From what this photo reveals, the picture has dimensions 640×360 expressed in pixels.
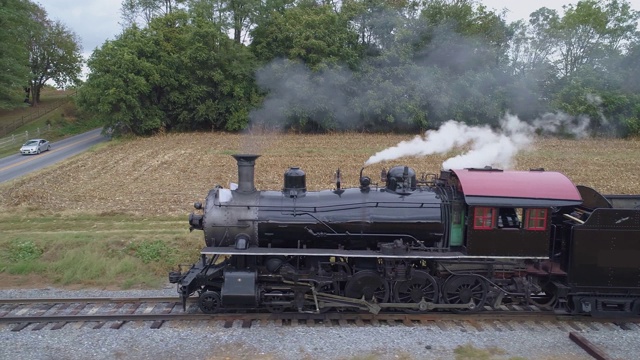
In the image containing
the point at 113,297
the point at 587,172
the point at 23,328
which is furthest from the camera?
the point at 587,172

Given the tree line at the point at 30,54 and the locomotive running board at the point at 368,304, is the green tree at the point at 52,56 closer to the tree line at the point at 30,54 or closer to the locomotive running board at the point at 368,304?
the tree line at the point at 30,54

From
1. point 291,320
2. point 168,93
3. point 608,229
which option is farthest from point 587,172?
point 168,93

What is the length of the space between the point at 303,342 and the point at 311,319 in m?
1.00

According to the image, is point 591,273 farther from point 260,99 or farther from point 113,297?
point 260,99

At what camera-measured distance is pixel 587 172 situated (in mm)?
26453

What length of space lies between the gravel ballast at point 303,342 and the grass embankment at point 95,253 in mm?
3473

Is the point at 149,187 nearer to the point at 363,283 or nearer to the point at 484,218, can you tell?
the point at 363,283

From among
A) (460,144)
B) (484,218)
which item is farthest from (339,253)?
(460,144)

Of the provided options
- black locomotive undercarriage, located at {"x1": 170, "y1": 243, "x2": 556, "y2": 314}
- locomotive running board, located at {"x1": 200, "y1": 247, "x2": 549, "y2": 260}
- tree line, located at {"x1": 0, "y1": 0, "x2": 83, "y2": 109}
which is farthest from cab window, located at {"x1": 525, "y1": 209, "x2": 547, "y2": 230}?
tree line, located at {"x1": 0, "y1": 0, "x2": 83, "y2": 109}

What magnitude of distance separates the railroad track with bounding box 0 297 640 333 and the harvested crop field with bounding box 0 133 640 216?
4.86 meters

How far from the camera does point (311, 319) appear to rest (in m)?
9.88

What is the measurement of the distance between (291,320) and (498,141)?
28.1 feet

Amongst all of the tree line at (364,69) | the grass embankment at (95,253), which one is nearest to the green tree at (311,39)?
the tree line at (364,69)

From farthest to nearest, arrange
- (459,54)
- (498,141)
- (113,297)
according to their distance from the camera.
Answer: (459,54) < (498,141) < (113,297)
